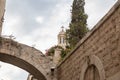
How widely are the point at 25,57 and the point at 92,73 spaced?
169 inches

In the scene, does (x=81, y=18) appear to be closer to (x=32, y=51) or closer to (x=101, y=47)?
(x=32, y=51)

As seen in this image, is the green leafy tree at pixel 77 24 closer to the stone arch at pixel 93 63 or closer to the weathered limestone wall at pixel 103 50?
the weathered limestone wall at pixel 103 50

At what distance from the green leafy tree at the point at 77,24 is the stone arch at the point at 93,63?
15.2 metres

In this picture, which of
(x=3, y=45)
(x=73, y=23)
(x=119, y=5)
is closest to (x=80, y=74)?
(x=119, y=5)

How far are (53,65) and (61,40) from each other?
4357 centimetres

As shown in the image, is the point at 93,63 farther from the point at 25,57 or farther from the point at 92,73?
the point at 25,57

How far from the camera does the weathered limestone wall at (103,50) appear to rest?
20.3 ft

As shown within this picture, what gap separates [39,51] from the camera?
11797 mm

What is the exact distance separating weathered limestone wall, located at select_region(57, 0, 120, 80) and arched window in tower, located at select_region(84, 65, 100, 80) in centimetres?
9

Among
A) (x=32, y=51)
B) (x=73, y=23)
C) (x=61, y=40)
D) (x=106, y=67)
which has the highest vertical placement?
(x=61, y=40)

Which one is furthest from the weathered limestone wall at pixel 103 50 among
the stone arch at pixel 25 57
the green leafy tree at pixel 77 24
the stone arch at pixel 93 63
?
the green leafy tree at pixel 77 24

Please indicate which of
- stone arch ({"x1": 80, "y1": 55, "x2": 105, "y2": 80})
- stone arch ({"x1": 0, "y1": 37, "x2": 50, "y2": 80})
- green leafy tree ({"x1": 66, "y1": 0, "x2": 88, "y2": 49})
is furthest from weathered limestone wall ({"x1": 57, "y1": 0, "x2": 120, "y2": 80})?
green leafy tree ({"x1": 66, "y1": 0, "x2": 88, "y2": 49})

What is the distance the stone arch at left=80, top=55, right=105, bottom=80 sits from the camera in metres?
6.88

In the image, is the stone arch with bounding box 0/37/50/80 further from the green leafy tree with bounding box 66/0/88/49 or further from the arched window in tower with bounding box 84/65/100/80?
the green leafy tree with bounding box 66/0/88/49
